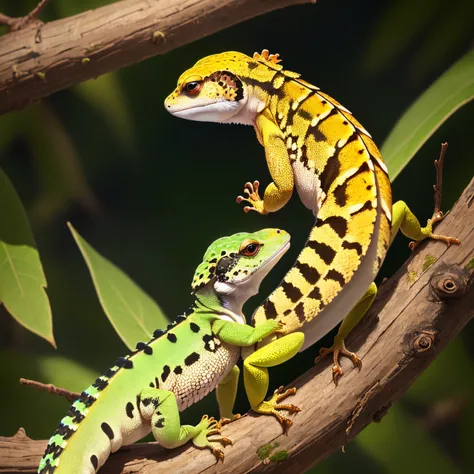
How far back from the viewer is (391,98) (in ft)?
4.87

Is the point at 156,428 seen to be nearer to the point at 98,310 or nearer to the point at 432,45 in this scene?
the point at 98,310

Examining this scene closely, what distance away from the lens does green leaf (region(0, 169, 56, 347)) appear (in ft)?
4.79

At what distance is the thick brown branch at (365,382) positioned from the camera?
1.07 metres

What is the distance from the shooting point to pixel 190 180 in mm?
1536

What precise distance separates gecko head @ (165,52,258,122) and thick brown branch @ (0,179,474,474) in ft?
1.44

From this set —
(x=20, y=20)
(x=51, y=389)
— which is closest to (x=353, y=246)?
(x=51, y=389)

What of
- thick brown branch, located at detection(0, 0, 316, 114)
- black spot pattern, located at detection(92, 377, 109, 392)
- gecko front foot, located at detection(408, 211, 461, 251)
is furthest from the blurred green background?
black spot pattern, located at detection(92, 377, 109, 392)

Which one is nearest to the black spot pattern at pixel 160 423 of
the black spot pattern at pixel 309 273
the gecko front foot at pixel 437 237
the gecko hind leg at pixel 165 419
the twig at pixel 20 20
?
the gecko hind leg at pixel 165 419

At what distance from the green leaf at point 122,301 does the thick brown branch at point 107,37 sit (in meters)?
0.35

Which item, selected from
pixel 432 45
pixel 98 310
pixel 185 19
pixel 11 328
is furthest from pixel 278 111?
pixel 11 328

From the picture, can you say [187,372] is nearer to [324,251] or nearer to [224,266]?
[224,266]

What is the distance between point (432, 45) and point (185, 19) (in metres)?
0.55

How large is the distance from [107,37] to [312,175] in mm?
534

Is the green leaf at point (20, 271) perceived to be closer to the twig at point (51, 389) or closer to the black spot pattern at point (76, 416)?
the twig at point (51, 389)
